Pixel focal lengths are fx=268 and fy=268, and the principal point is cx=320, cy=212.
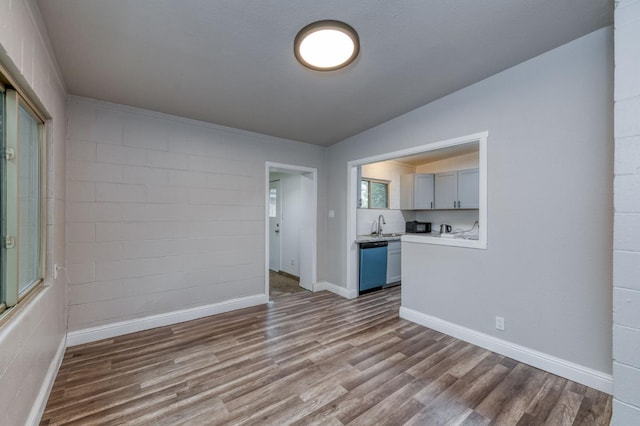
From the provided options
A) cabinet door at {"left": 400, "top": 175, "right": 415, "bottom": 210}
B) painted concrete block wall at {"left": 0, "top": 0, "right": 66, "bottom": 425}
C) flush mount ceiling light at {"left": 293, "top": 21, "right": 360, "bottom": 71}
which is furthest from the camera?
cabinet door at {"left": 400, "top": 175, "right": 415, "bottom": 210}

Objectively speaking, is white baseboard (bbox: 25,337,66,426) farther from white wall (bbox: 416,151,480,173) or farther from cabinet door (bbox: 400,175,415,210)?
white wall (bbox: 416,151,480,173)

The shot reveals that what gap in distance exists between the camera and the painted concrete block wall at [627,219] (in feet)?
A: 4.75

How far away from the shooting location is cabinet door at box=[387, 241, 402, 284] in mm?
4789

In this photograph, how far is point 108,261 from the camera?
290 cm

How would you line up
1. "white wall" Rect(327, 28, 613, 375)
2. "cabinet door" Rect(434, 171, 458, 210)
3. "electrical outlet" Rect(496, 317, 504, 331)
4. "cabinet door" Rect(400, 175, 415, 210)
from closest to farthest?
"white wall" Rect(327, 28, 613, 375), "electrical outlet" Rect(496, 317, 504, 331), "cabinet door" Rect(434, 171, 458, 210), "cabinet door" Rect(400, 175, 415, 210)

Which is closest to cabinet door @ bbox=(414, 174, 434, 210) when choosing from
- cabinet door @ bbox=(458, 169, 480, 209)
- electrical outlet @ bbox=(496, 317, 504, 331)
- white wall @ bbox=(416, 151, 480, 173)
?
white wall @ bbox=(416, 151, 480, 173)

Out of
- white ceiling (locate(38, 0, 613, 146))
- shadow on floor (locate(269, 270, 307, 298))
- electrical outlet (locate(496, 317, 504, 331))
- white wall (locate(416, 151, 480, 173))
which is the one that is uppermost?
white ceiling (locate(38, 0, 613, 146))

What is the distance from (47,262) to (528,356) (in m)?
4.04

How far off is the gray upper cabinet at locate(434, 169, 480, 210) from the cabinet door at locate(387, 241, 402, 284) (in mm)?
1352

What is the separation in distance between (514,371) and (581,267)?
101 centimetres

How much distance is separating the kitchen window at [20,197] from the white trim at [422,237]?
3.36 meters

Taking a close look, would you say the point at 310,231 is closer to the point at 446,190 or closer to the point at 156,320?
the point at 156,320

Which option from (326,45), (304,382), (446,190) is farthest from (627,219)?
(446,190)

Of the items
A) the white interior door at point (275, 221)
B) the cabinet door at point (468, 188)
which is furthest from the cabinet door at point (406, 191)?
the white interior door at point (275, 221)
